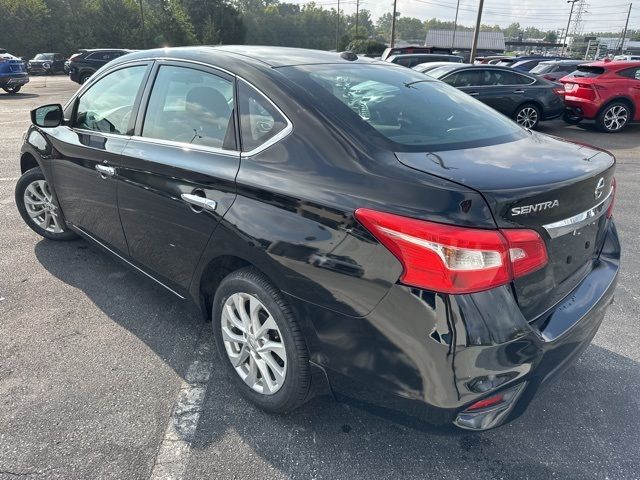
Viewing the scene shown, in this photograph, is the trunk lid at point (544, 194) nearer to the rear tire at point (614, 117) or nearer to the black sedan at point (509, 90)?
the black sedan at point (509, 90)

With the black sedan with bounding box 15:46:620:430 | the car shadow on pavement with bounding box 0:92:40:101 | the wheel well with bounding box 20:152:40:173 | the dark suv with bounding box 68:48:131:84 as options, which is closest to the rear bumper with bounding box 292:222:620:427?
the black sedan with bounding box 15:46:620:430

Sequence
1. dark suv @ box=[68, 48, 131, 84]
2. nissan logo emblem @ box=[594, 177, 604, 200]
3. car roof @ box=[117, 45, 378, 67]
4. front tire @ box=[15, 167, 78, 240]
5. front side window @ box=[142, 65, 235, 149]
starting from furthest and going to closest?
dark suv @ box=[68, 48, 131, 84]
front tire @ box=[15, 167, 78, 240]
car roof @ box=[117, 45, 378, 67]
front side window @ box=[142, 65, 235, 149]
nissan logo emblem @ box=[594, 177, 604, 200]

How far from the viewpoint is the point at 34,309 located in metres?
3.28

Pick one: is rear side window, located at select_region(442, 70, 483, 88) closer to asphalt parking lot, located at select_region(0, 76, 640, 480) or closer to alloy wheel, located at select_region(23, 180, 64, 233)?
asphalt parking lot, located at select_region(0, 76, 640, 480)

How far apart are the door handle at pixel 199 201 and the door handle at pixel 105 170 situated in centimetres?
79

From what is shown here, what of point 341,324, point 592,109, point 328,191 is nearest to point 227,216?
point 328,191

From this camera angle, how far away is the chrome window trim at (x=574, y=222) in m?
1.82

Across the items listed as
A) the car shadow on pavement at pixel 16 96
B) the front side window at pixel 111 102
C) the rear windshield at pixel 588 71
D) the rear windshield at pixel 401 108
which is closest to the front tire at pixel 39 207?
the front side window at pixel 111 102

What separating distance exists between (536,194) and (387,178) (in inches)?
21.1

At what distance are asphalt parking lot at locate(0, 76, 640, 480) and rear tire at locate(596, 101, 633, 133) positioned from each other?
29.3ft

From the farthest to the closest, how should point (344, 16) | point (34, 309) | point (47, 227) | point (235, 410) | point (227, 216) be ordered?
point (344, 16)
point (47, 227)
point (34, 309)
point (235, 410)
point (227, 216)

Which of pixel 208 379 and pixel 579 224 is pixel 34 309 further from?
pixel 579 224

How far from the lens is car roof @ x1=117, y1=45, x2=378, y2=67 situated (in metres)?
2.53

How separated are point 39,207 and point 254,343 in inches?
118
